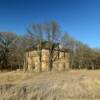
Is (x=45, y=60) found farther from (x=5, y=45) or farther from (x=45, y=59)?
(x=5, y=45)

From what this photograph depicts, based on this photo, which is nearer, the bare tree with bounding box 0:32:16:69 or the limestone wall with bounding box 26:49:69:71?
the limestone wall with bounding box 26:49:69:71

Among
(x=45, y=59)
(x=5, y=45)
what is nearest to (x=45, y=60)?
(x=45, y=59)

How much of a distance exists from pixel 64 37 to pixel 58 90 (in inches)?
1381

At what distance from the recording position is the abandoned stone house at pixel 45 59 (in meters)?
55.2

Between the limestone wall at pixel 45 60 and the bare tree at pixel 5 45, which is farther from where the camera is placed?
the bare tree at pixel 5 45

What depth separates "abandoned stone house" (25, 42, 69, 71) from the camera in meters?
55.2

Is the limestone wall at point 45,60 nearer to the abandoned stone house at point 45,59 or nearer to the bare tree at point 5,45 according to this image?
the abandoned stone house at point 45,59

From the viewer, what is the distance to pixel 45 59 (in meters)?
56.0

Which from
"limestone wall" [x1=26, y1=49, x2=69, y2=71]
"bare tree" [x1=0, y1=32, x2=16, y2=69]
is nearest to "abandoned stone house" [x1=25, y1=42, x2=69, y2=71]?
"limestone wall" [x1=26, y1=49, x2=69, y2=71]

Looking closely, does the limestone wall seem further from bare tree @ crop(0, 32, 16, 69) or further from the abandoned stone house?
bare tree @ crop(0, 32, 16, 69)

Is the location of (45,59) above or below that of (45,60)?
above

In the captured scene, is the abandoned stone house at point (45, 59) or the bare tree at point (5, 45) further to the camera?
the bare tree at point (5, 45)

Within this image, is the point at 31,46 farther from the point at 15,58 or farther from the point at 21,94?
the point at 21,94

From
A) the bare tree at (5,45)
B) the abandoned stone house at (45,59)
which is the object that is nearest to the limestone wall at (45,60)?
the abandoned stone house at (45,59)
